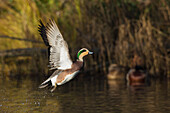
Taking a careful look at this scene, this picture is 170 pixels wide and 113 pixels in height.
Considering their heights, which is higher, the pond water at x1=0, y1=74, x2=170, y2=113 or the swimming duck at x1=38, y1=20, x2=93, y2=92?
the swimming duck at x1=38, y1=20, x2=93, y2=92

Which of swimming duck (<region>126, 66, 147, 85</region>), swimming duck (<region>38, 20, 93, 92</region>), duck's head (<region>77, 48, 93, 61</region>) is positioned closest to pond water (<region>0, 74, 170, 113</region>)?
swimming duck (<region>126, 66, 147, 85</region>)

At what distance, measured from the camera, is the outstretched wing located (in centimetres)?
685

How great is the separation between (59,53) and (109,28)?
7289 mm

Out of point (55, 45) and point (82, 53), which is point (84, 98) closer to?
point (82, 53)

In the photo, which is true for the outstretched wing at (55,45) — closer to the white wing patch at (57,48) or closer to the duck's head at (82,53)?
the white wing patch at (57,48)

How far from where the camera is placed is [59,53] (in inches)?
274

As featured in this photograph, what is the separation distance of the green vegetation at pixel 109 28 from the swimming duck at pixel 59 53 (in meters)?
6.16

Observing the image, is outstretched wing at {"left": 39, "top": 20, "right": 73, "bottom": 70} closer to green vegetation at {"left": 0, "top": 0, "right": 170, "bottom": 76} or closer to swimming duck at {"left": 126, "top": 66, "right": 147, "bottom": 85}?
swimming duck at {"left": 126, "top": 66, "right": 147, "bottom": 85}

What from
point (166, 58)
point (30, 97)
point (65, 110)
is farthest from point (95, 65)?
point (65, 110)

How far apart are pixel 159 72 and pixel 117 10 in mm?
2610

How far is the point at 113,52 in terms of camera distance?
568 inches

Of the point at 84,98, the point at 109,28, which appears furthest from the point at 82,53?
the point at 109,28

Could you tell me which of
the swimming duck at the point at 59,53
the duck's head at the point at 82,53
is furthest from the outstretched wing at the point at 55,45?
the duck's head at the point at 82,53

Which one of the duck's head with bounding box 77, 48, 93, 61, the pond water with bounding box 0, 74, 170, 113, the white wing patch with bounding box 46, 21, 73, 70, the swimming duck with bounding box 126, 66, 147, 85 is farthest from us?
the swimming duck with bounding box 126, 66, 147, 85
